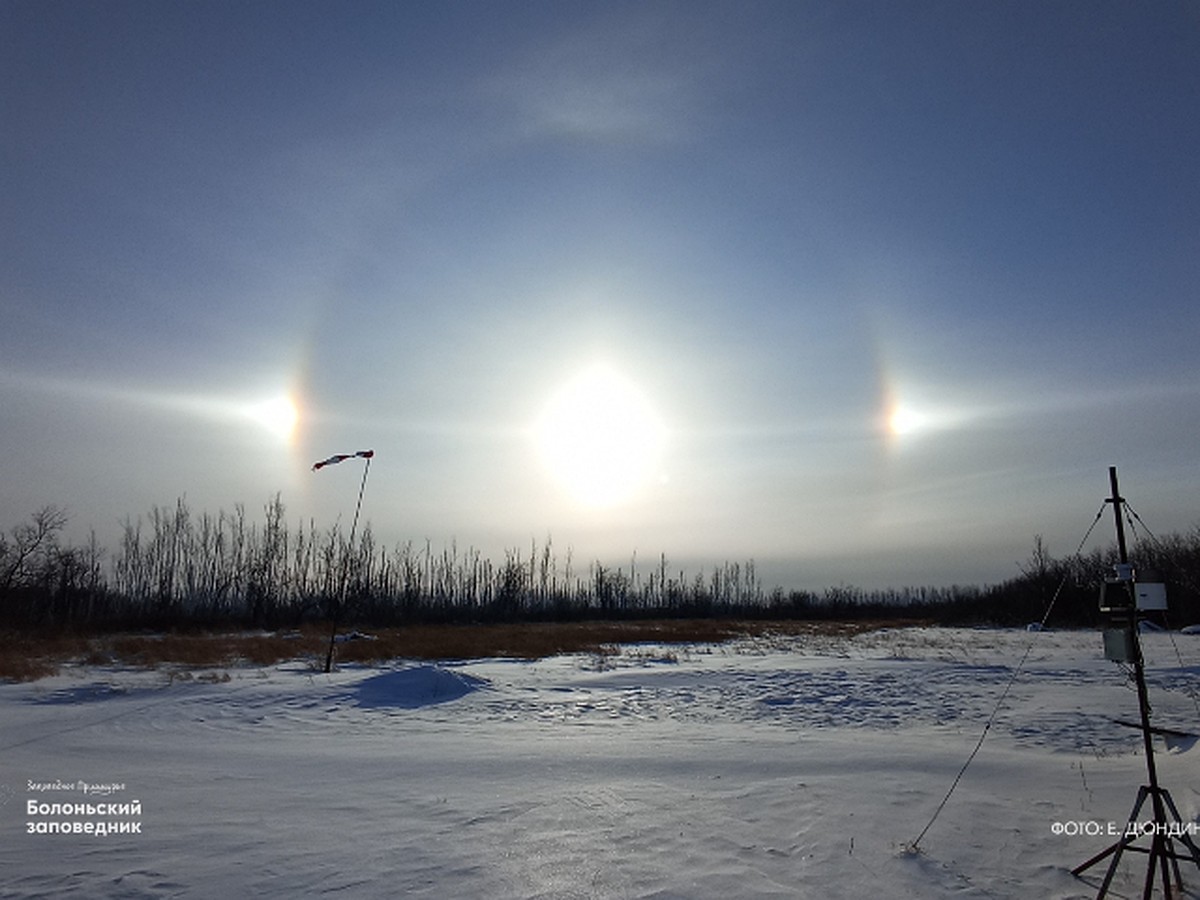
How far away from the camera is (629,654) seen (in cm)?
2625

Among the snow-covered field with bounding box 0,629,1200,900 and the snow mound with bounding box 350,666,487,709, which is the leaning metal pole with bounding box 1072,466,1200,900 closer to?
the snow-covered field with bounding box 0,629,1200,900

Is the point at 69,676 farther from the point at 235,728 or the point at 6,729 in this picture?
the point at 235,728

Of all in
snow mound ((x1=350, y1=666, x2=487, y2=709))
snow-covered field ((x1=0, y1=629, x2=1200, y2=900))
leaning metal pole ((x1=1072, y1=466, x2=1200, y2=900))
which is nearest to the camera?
leaning metal pole ((x1=1072, y1=466, x2=1200, y2=900))

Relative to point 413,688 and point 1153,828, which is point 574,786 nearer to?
point 1153,828

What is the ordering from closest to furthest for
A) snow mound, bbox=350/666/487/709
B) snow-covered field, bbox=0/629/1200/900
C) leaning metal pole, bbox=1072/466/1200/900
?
leaning metal pole, bbox=1072/466/1200/900, snow-covered field, bbox=0/629/1200/900, snow mound, bbox=350/666/487/709

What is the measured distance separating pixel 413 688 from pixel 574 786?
8.05 meters

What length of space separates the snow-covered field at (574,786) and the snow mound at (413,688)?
0.07 metres

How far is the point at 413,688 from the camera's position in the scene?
15.2 m

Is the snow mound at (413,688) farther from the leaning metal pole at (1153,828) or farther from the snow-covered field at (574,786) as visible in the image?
the leaning metal pole at (1153,828)

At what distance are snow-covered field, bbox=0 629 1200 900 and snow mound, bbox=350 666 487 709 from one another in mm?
67

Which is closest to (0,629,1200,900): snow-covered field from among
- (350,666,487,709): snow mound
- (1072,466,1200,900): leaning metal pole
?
(350,666,487,709): snow mound

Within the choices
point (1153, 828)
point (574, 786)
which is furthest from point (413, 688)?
point (1153, 828)

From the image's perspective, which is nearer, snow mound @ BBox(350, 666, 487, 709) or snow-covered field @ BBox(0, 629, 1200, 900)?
snow-covered field @ BBox(0, 629, 1200, 900)

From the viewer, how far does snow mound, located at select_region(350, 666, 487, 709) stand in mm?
14328
